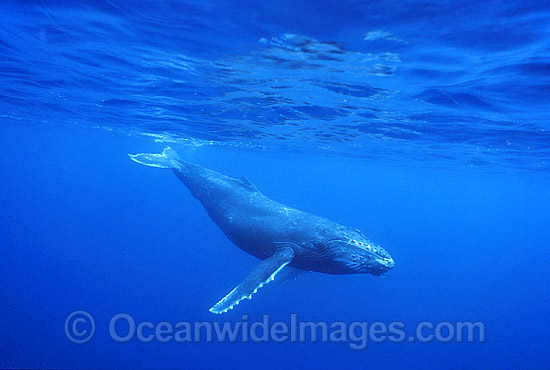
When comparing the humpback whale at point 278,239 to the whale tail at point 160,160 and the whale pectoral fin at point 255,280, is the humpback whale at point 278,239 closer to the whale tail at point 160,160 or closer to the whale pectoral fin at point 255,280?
the whale pectoral fin at point 255,280

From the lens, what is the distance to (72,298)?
78.7ft

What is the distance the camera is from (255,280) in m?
8.03

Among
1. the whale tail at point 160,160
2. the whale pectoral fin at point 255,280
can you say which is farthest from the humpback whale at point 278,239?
the whale tail at point 160,160

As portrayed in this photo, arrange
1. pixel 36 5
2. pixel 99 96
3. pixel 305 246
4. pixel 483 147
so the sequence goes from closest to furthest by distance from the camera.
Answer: pixel 36 5 < pixel 305 246 < pixel 99 96 < pixel 483 147

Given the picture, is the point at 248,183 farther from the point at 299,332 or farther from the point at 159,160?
the point at 299,332

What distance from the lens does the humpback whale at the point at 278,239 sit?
332 inches

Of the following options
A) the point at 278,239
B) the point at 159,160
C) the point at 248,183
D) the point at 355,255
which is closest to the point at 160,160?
the point at 159,160

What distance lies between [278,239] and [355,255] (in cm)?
243

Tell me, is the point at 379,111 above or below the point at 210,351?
above

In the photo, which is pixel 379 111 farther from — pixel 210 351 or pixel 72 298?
pixel 72 298

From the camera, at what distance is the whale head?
8.50 m

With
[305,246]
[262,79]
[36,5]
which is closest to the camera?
[36,5]

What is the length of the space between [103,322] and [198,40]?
18908mm

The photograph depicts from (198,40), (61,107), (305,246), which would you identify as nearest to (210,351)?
(305,246)
